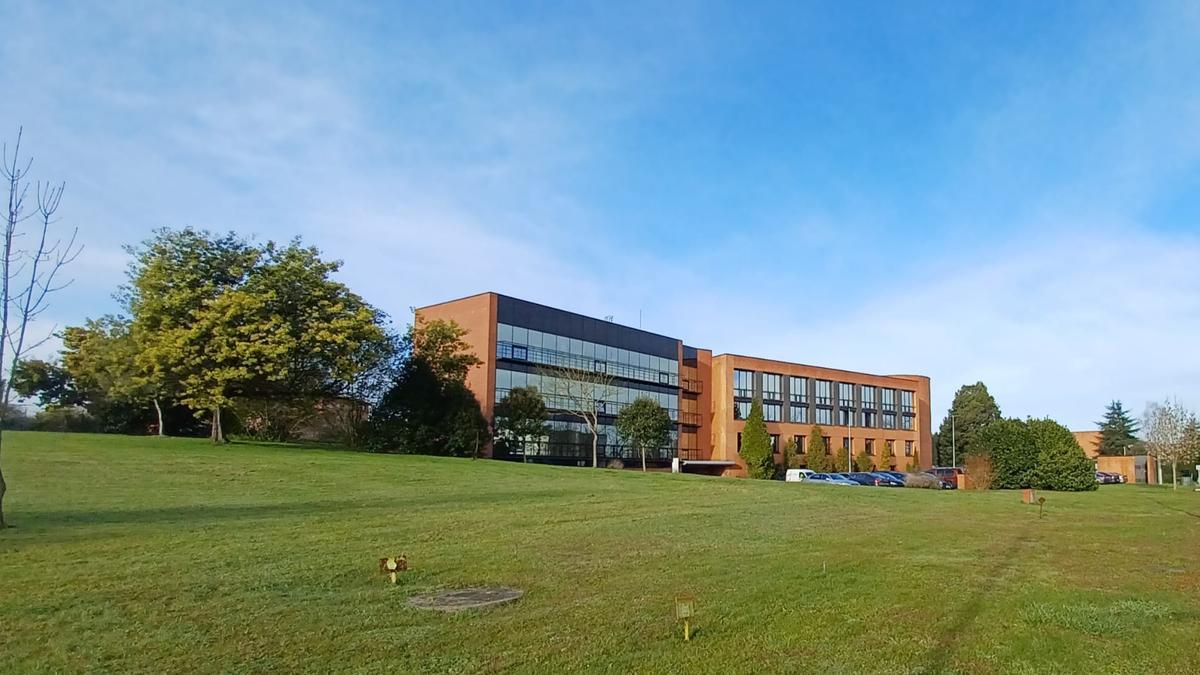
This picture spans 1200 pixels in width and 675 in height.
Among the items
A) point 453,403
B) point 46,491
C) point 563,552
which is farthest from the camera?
point 453,403

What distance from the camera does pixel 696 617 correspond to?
800cm

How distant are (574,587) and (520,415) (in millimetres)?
44810

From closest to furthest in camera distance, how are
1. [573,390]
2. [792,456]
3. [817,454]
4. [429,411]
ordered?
[429,411] → [573,390] → [817,454] → [792,456]

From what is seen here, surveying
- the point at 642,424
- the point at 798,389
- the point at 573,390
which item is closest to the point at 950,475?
the point at 642,424

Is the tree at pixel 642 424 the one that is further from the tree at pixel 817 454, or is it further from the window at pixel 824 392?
the window at pixel 824 392

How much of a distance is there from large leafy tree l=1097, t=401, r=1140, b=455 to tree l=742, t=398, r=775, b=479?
197 feet

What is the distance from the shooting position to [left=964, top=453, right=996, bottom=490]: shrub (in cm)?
4541

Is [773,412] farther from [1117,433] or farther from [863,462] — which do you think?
[1117,433]

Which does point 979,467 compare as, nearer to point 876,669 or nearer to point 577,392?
point 577,392

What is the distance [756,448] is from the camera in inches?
2788

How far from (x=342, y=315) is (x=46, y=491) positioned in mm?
22893

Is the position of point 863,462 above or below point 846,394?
below

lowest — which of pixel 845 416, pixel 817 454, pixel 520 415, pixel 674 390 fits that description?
pixel 817 454

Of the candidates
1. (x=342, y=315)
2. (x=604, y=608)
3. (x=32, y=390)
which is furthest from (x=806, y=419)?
(x=604, y=608)
